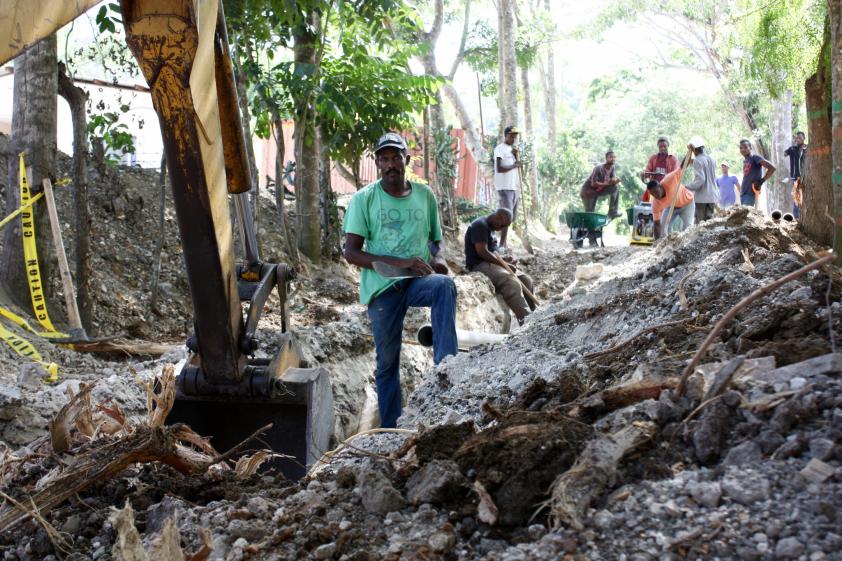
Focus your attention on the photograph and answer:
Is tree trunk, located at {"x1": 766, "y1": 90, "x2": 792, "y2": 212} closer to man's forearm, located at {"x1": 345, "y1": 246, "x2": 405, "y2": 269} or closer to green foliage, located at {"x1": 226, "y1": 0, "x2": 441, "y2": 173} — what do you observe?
green foliage, located at {"x1": 226, "y1": 0, "x2": 441, "y2": 173}

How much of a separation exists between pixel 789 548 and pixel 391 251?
4.05m

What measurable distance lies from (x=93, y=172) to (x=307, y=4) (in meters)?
4.37

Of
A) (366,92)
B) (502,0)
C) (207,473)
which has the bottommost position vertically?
(207,473)

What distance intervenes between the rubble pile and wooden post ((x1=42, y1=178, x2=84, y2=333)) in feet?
14.4

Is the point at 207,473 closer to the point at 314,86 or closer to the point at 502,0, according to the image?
the point at 314,86

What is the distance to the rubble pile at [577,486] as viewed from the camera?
2186mm

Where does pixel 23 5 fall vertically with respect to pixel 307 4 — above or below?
below

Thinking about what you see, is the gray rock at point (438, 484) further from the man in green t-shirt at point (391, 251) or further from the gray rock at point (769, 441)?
the man in green t-shirt at point (391, 251)

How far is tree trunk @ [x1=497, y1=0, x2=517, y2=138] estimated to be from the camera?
773 inches

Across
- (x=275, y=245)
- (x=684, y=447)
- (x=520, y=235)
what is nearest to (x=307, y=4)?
(x=275, y=245)

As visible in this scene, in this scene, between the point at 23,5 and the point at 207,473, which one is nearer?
the point at 23,5

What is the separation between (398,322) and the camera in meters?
5.82

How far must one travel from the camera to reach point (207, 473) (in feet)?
11.2

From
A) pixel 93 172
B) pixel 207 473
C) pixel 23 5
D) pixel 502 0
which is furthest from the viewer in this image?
pixel 502 0
